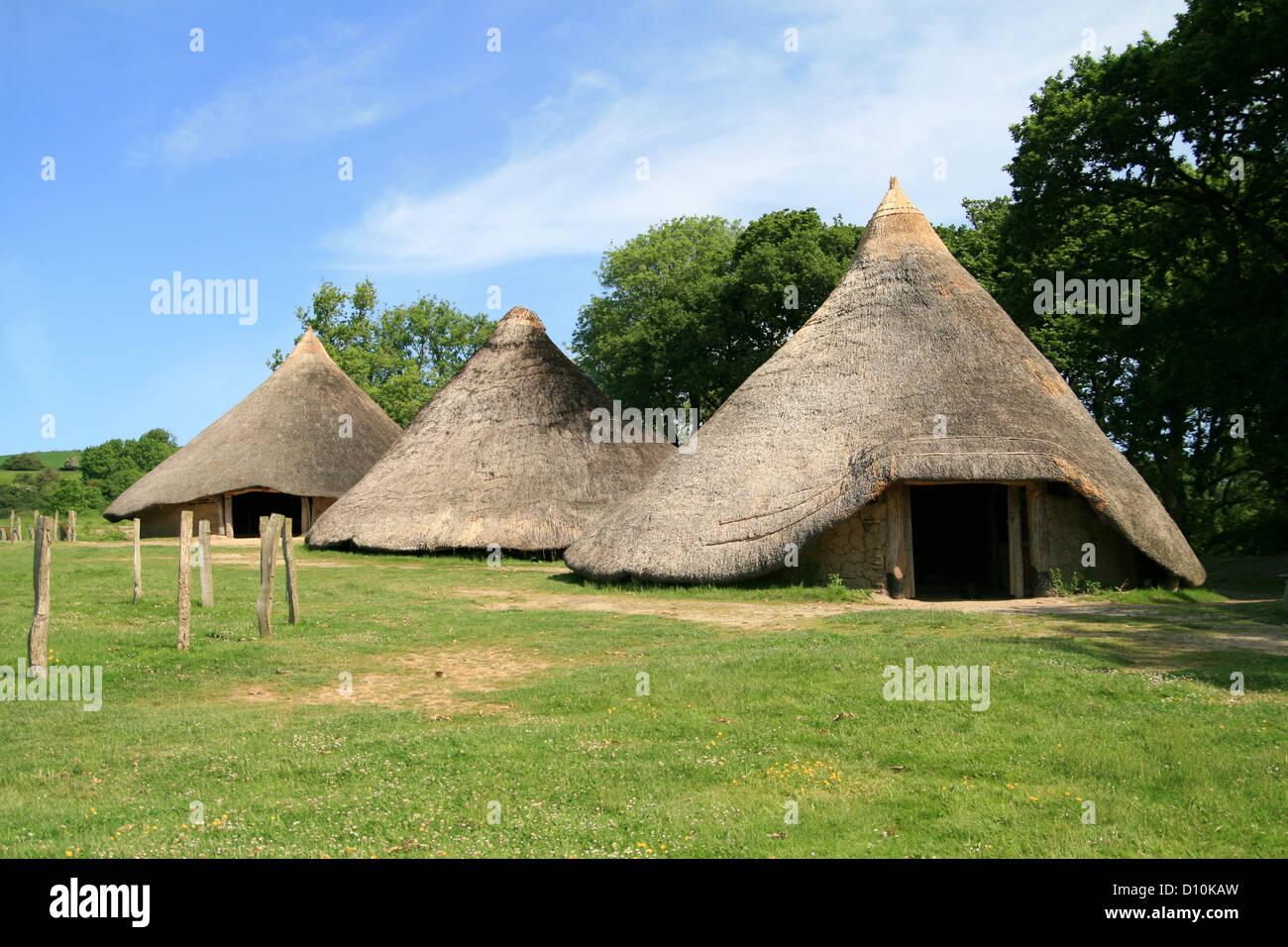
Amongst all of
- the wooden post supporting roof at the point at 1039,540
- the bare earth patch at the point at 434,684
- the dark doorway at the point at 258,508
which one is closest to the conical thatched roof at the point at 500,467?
the dark doorway at the point at 258,508

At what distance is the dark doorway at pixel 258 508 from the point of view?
111 feet

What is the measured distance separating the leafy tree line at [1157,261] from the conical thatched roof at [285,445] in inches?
445

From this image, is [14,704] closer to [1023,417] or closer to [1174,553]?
[1023,417]

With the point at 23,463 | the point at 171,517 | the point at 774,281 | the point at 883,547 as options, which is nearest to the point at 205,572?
the point at 883,547

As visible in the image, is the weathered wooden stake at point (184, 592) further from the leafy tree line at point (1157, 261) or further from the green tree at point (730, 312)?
the green tree at point (730, 312)

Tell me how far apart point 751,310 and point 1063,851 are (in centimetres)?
3013

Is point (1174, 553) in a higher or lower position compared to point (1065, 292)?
lower

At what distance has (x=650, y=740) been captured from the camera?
23.5 feet

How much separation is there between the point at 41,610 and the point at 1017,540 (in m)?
13.9

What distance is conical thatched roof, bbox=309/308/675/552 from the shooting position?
77.3 ft

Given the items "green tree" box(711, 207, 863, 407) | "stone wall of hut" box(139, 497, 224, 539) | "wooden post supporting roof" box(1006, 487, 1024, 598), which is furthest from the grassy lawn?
"green tree" box(711, 207, 863, 407)
